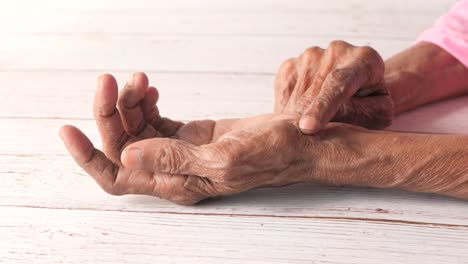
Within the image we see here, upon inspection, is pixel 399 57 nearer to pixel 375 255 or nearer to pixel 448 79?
pixel 448 79

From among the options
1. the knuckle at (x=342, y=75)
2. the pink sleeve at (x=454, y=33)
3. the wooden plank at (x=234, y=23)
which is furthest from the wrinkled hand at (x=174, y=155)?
the wooden plank at (x=234, y=23)

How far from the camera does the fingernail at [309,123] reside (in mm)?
1008

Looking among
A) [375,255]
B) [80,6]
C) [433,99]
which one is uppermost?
[80,6]

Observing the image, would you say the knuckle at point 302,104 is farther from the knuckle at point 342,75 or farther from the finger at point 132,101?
the finger at point 132,101

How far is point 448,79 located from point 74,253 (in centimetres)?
92

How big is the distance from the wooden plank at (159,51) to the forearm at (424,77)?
34 centimetres

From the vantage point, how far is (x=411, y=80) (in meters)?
1.38

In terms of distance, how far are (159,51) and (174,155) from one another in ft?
2.96

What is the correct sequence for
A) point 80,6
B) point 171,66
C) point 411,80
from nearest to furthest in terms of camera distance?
point 411,80 → point 171,66 → point 80,6

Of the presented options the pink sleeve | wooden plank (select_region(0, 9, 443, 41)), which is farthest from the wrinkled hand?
wooden plank (select_region(0, 9, 443, 41))

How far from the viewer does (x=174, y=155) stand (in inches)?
39.3

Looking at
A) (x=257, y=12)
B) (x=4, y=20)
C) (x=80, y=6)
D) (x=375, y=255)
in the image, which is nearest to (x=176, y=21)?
(x=257, y=12)

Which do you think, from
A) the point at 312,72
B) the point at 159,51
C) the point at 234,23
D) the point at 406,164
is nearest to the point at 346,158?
the point at 406,164

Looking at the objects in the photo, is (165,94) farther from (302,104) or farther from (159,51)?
(302,104)
